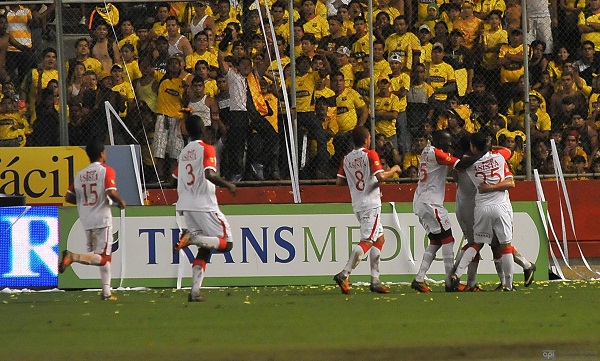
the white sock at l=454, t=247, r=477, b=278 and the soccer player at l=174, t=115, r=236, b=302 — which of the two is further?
the white sock at l=454, t=247, r=477, b=278

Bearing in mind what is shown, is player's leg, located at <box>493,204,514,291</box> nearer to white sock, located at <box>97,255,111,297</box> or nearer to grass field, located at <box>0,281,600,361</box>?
grass field, located at <box>0,281,600,361</box>

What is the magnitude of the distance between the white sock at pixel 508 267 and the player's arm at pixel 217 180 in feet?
12.6

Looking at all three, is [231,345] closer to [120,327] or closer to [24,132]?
[120,327]

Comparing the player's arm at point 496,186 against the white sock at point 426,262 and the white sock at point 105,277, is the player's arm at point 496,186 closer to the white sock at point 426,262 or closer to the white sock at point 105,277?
the white sock at point 426,262

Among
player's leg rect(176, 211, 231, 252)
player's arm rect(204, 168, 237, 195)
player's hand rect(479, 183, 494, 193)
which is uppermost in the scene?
player's arm rect(204, 168, 237, 195)

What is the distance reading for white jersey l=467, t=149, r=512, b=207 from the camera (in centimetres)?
1424

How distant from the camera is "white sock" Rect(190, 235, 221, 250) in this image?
502 inches

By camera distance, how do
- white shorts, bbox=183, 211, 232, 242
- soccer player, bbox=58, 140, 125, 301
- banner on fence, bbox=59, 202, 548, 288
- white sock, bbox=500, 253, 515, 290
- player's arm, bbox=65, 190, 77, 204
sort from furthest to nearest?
banner on fence, bbox=59, 202, 548, 288 < white sock, bbox=500, 253, 515, 290 < player's arm, bbox=65, 190, 77, 204 < soccer player, bbox=58, 140, 125, 301 < white shorts, bbox=183, 211, 232, 242

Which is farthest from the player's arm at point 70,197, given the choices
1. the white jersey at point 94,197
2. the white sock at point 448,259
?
the white sock at point 448,259

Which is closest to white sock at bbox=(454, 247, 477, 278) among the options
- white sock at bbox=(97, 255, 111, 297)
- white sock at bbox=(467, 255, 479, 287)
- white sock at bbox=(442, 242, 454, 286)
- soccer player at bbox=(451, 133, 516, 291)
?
soccer player at bbox=(451, 133, 516, 291)

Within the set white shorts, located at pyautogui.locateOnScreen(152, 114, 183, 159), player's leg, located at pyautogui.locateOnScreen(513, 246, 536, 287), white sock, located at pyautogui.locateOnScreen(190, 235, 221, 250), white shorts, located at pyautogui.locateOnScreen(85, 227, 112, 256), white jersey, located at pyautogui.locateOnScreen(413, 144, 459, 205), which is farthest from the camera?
white shorts, located at pyautogui.locateOnScreen(152, 114, 183, 159)

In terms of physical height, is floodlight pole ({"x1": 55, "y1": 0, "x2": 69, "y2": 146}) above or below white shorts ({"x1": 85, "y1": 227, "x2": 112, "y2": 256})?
above

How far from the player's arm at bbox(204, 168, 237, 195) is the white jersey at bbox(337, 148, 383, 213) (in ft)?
7.47

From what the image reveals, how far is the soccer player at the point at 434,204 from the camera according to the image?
1438 cm
